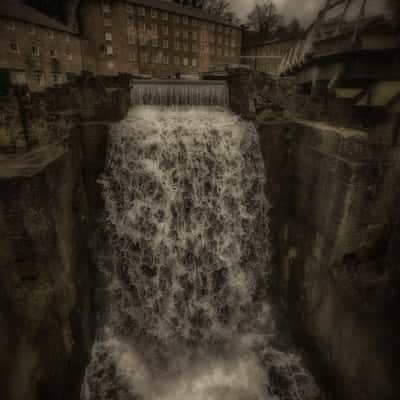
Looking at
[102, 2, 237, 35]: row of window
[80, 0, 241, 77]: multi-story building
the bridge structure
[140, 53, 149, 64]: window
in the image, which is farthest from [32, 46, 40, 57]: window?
the bridge structure

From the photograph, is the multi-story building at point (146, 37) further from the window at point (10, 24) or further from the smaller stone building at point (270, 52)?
the window at point (10, 24)

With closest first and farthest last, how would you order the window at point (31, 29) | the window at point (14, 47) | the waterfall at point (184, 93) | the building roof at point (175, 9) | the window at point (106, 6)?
1. the waterfall at point (184, 93)
2. the window at point (14, 47)
3. the window at point (31, 29)
4. the window at point (106, 6)
5. the building roof at point (175, 9)

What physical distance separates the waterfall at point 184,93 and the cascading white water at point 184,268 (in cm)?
385

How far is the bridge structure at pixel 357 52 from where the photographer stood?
4406 millimetres

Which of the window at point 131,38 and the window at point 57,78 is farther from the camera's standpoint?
the window at point 131,38

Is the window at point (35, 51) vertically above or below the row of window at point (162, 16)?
below

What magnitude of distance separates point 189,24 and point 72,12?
12.0m

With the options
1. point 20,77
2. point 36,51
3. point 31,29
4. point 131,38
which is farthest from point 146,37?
point 20,77

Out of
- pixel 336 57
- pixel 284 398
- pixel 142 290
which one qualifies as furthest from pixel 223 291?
pixel 336 57

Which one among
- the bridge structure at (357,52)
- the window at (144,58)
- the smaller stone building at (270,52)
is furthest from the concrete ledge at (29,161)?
the smaller stone building at (270,52)

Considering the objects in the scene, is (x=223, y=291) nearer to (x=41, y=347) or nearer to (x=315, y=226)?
(x=315, y=226)

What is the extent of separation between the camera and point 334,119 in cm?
625

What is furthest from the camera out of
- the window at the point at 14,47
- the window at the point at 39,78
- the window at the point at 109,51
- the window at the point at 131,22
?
the window at the point at 109,51

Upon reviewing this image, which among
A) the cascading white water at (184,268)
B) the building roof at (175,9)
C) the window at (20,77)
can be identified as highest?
the building roof at (175,9)
